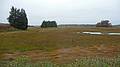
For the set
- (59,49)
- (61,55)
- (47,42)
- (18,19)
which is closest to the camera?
(61,55)

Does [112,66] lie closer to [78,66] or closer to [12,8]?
[78,66]

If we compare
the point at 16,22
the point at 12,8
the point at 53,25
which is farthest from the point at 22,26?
the point at 53,25

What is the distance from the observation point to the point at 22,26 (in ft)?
341

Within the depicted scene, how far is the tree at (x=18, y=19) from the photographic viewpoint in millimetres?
102250

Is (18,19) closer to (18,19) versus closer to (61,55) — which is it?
(18,19)

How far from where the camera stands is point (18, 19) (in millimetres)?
102312

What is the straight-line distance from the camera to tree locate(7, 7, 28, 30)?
4026 inches

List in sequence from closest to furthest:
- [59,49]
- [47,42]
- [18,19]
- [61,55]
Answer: [61,55] < [59,49] < [47,42] < [18,19]

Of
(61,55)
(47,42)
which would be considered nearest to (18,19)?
(47,42)

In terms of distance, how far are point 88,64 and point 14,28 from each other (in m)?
88.6

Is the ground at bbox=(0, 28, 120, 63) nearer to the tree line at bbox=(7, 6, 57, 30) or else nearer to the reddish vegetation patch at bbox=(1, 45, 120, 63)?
the reddish vegetation patch at bbox=(1, 45, 120, 63)

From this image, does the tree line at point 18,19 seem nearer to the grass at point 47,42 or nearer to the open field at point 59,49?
the grass at point 47,42

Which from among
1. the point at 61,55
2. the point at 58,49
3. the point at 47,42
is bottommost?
the point at 47,42

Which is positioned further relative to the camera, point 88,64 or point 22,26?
point 22,26
